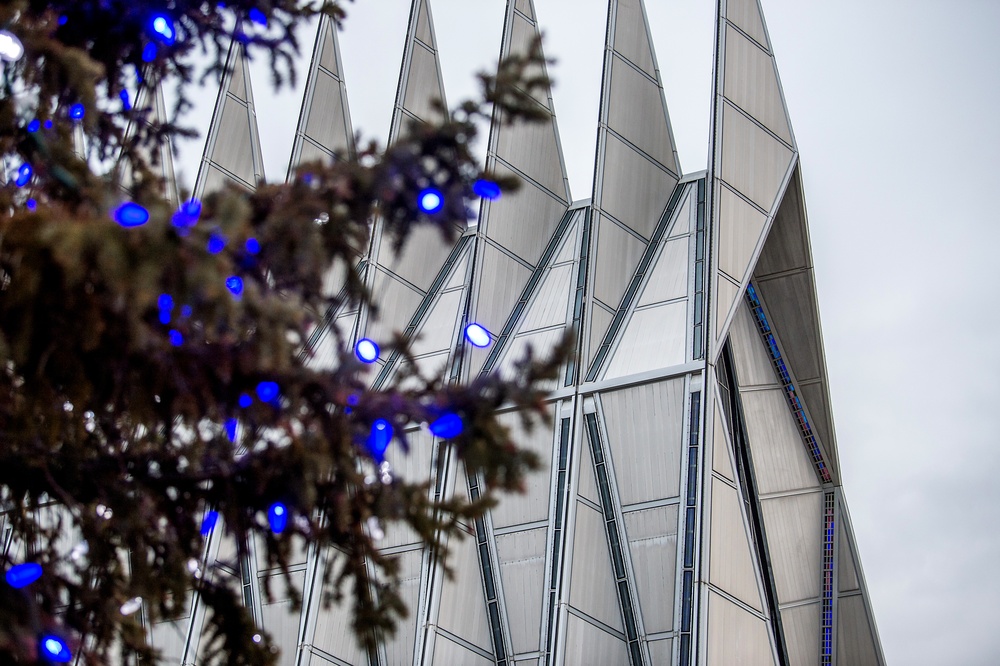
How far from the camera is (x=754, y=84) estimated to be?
57.9 feet

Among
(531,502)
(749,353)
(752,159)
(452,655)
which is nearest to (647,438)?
(531,502)

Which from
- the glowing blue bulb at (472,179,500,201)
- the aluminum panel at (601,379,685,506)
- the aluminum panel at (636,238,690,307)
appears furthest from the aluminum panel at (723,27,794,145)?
the glowing blue bulb at (472,179,500,201)

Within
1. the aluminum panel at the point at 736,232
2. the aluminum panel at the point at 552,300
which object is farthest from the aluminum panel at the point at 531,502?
the aluminum panel at the point at 736,232

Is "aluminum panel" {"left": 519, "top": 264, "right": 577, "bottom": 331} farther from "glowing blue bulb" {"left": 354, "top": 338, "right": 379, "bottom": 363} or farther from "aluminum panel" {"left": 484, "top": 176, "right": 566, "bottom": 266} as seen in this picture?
"glowing blue bulb" {"left": 354, "top": 338, "right": 379, "bottom": 363}

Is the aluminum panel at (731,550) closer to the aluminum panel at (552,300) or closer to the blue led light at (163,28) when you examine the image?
the aluminum panel at (552,300)

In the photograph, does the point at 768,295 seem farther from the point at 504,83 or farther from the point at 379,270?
the point at 504,83

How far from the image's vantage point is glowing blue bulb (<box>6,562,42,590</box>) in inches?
207

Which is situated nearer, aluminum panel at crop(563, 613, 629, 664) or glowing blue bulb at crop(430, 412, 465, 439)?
glowing blue bulb at crop(430, 412, 465, 439)

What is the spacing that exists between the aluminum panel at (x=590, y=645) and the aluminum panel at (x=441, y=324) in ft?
19.8

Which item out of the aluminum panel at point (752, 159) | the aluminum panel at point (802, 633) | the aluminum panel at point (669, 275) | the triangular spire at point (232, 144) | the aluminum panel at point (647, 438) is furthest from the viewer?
the triangular spire at point (232, 144)

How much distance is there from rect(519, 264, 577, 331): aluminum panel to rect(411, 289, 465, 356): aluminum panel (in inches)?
60.9

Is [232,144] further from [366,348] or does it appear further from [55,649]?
[55,649]

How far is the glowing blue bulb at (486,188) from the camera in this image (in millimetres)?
5770

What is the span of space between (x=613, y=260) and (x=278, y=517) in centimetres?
1202
